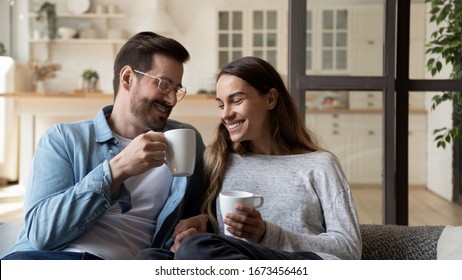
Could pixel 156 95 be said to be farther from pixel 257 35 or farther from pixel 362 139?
pixel 257 35

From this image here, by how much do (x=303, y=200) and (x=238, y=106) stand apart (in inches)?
8.5

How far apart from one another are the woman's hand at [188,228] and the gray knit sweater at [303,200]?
5cm

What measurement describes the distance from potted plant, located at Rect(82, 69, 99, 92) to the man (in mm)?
3362

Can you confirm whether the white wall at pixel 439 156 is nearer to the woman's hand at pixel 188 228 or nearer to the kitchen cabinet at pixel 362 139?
the kitchen cabinet at pixel 362 139

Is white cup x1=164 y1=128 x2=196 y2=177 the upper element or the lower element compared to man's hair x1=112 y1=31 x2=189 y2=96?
lower

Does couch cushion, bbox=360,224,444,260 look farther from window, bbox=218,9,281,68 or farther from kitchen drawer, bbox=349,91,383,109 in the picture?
window, bbox=218,9,281,68

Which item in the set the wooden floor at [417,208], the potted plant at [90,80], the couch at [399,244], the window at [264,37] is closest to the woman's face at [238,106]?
the couch at [399,244]

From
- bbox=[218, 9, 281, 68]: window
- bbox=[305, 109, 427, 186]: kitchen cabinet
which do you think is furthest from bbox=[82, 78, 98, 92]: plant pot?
bbox=[305, 109, 427, 186]: kitchen cabinet

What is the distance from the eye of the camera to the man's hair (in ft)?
3.40

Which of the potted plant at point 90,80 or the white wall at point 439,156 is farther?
the potted plant at point 90,80

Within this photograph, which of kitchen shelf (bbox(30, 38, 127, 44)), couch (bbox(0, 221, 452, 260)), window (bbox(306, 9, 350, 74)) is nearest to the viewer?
couch (bbox(0, 221, 452, 260))

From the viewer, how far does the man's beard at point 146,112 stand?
1.03m

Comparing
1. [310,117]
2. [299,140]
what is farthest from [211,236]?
[310,117]

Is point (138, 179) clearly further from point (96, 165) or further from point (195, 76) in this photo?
point (195, 76)
